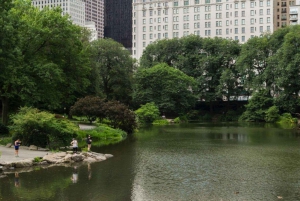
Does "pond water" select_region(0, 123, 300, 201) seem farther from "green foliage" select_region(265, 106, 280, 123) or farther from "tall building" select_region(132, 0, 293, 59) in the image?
"tall building" select_region(132, 0, 293, 59)

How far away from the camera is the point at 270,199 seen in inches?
696

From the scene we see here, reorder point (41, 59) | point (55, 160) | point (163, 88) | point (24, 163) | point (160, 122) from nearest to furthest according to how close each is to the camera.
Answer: point (24, 163), point (55, 160), point (41, 59), point (160, 122), point (163, 88)

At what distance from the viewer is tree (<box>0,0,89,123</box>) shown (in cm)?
4250

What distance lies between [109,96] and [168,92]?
13895 millimetres

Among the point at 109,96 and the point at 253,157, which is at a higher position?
the point at 109,96

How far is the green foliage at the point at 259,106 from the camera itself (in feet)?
286

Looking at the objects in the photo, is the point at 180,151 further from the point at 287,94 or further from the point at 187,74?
the point at 187,74

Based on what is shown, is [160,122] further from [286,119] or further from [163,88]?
[286,119]

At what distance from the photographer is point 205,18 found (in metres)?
141

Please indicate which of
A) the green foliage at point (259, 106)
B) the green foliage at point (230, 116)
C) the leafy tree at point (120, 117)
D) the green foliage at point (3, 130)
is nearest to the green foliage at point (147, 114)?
the green foliage at point (230, 116)

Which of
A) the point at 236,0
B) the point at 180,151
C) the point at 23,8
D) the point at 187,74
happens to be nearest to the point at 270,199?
the point at 180,151

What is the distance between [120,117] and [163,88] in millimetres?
41315

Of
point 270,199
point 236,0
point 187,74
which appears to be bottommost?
point 270,199

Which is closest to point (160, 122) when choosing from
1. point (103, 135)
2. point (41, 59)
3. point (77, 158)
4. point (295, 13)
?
point (103, 135)
